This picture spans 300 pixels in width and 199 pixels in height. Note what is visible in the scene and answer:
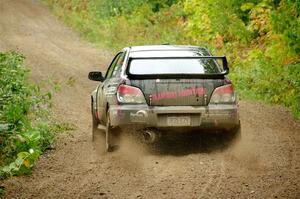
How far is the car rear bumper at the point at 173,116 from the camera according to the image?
8461 mm

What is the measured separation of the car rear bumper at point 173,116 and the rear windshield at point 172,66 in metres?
0.64

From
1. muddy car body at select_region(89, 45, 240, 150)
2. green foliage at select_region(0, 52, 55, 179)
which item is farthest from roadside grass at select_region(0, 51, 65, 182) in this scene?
muddy car body at select_region(89, 45, 240, 150)

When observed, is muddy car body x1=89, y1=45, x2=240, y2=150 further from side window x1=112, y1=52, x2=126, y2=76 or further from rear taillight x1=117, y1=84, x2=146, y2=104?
side window x1=112, y1=52, x2=126, y2=76

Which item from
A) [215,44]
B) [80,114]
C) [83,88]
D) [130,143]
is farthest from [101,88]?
[215,44]

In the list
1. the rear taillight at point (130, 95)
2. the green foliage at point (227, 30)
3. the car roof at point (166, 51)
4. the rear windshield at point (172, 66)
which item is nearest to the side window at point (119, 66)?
the car roof at point (166, 51)

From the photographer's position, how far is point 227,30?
19.8 meters

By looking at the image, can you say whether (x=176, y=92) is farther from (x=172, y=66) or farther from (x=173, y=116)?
(x=172, y=66)

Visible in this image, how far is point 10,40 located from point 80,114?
11565 mm

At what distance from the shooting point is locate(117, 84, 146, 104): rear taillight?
853 centimetres

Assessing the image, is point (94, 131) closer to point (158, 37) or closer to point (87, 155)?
point (87, 155)

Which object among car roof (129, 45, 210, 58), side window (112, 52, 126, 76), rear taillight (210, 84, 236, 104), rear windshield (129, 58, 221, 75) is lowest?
rear taillight (210, 84, 236, 104)

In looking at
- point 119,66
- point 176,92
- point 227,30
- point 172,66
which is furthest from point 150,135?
point 227,30

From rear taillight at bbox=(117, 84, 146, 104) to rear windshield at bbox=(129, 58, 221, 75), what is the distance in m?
0.38

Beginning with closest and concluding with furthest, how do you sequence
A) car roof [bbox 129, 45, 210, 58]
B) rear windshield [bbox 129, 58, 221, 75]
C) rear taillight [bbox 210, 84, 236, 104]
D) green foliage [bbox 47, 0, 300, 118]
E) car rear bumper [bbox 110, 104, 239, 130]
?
car rear bumper [bbox 110, 104, 239, 130], rear taillight [bbox 210, 84, 236, 104], rear windshield [bbox 129, 58, 221, 75], car roof [bbox 129, 45, 210, 58], green foliage [bbox 47, 0, 300, 118]
